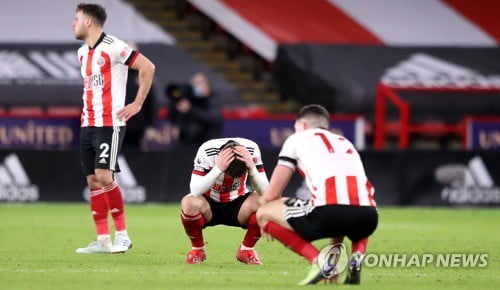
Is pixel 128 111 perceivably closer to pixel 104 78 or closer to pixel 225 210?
pixel 104 78

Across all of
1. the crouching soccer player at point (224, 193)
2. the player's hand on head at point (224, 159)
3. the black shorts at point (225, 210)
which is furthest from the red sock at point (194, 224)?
the player's hand on head at point (224, 159)

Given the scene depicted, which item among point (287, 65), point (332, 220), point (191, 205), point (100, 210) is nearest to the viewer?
point (332, 220)

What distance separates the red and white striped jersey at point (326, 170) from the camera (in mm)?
7641

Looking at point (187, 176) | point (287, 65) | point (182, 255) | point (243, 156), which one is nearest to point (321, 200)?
point (243, 156)

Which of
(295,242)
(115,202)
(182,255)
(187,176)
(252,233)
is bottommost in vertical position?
(187,176)

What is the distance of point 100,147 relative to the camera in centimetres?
1030

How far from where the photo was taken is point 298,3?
2283cm

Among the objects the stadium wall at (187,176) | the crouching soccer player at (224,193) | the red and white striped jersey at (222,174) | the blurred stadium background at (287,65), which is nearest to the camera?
the crouching soccer player at (224,193)

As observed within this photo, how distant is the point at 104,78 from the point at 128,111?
347mm

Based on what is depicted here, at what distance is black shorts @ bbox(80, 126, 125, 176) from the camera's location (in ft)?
33.8

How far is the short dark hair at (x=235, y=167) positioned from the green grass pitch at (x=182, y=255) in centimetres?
69

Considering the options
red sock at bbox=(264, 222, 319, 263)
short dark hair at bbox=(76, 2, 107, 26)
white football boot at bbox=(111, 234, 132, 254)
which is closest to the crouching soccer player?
white football boot at bbox=(111, 234, 132, 254)

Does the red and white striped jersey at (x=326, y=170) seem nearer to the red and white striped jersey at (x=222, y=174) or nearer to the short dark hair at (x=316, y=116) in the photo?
the short dark hair at (x=316, y=116)

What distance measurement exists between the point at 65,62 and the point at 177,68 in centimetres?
193
